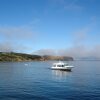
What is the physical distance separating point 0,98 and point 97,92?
27.9 metres

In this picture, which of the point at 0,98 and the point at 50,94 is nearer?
the point at 0,98

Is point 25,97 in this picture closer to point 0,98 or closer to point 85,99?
point 0,98

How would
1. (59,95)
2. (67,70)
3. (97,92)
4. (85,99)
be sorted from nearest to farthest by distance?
(85,99) < (59,95) < (97,92) < (67,70)

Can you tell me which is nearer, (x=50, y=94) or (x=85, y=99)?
(x=85, y=99)

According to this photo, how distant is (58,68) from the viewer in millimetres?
178875

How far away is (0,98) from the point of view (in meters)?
60.6

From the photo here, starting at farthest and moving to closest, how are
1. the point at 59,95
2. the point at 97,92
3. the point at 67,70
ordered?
1. the point at 67,70
2. the point at 97,92
3. the point at 59,95

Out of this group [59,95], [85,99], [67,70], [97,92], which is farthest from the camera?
[67,70]

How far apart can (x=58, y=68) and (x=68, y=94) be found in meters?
113

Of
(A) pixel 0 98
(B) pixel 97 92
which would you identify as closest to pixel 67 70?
(B) pixel 97 92

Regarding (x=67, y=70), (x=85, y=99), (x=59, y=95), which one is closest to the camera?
(x=85, y=99)

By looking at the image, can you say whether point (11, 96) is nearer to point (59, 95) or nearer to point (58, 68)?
point (59, 95)

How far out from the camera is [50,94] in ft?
216

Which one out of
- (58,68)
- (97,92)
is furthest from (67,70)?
(97,92)
